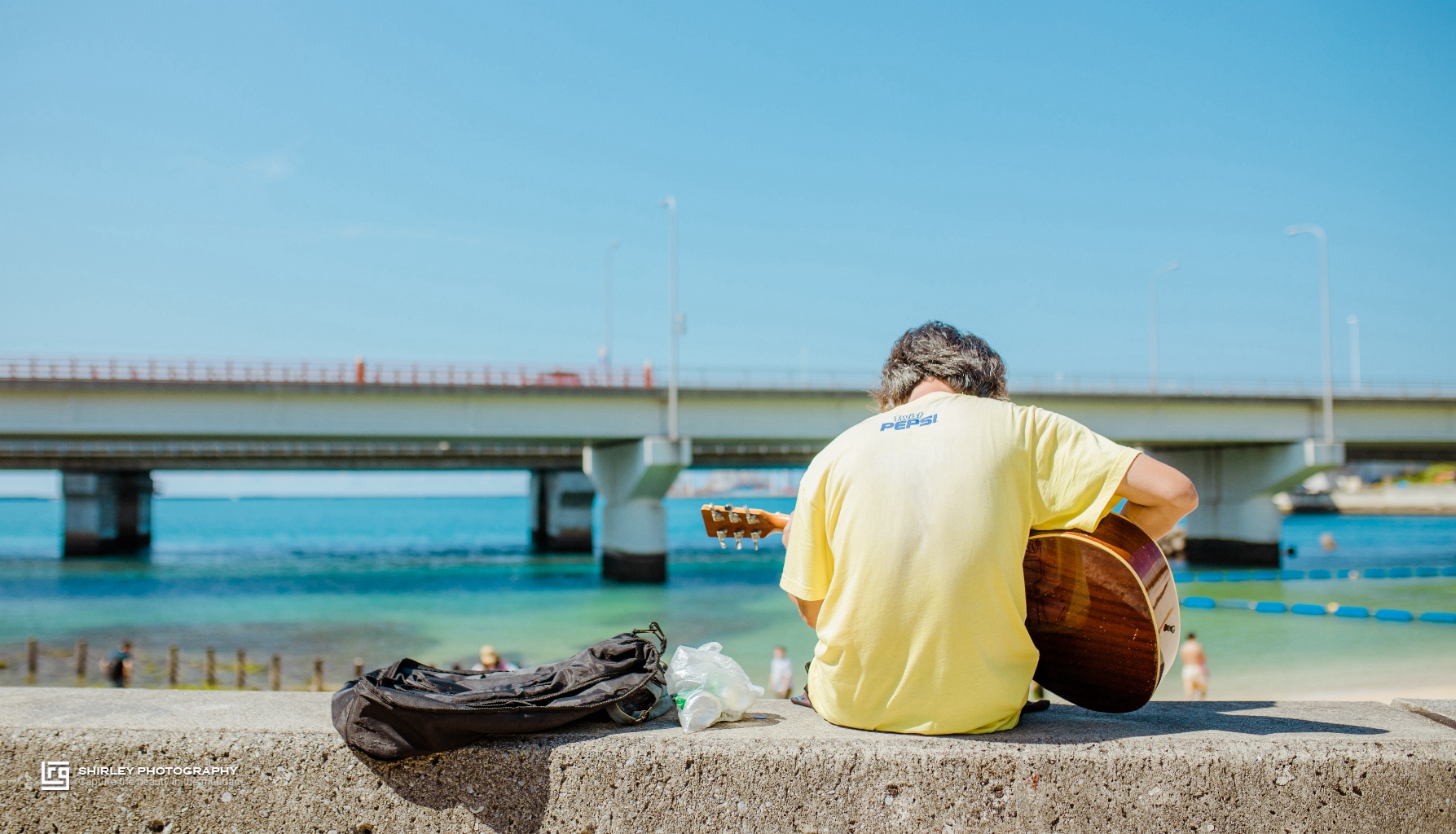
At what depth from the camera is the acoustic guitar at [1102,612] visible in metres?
2.52

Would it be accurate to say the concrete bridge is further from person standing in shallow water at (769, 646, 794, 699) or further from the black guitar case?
the black guitar case

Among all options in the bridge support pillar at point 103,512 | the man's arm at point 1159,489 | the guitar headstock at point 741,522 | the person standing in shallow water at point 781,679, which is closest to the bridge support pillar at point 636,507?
the person standing in shallow water at point 781,679

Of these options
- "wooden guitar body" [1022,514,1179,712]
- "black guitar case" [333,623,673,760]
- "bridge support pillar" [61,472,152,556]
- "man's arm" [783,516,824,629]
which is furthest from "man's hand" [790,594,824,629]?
"bridge support pillar" [61,472,152,556]

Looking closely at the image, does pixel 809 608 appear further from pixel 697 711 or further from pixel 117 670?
pixel 117 670

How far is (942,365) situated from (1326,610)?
27723 millimetres

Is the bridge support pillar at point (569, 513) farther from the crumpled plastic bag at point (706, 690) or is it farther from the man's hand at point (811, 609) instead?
the man's hand at point (811, 609)

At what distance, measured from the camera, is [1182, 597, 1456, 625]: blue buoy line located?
76.1ft

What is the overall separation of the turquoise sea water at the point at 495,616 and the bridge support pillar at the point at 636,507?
996 mm

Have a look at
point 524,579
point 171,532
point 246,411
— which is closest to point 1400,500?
point 524,579

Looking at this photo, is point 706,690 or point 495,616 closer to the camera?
point 706,690

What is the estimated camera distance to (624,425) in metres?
31.9

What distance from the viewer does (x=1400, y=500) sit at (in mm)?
104625

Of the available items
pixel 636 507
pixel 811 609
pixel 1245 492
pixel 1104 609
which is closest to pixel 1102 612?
pixel 1104 609

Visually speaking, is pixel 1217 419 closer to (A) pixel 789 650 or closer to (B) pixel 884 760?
(A) pixel 789 650
